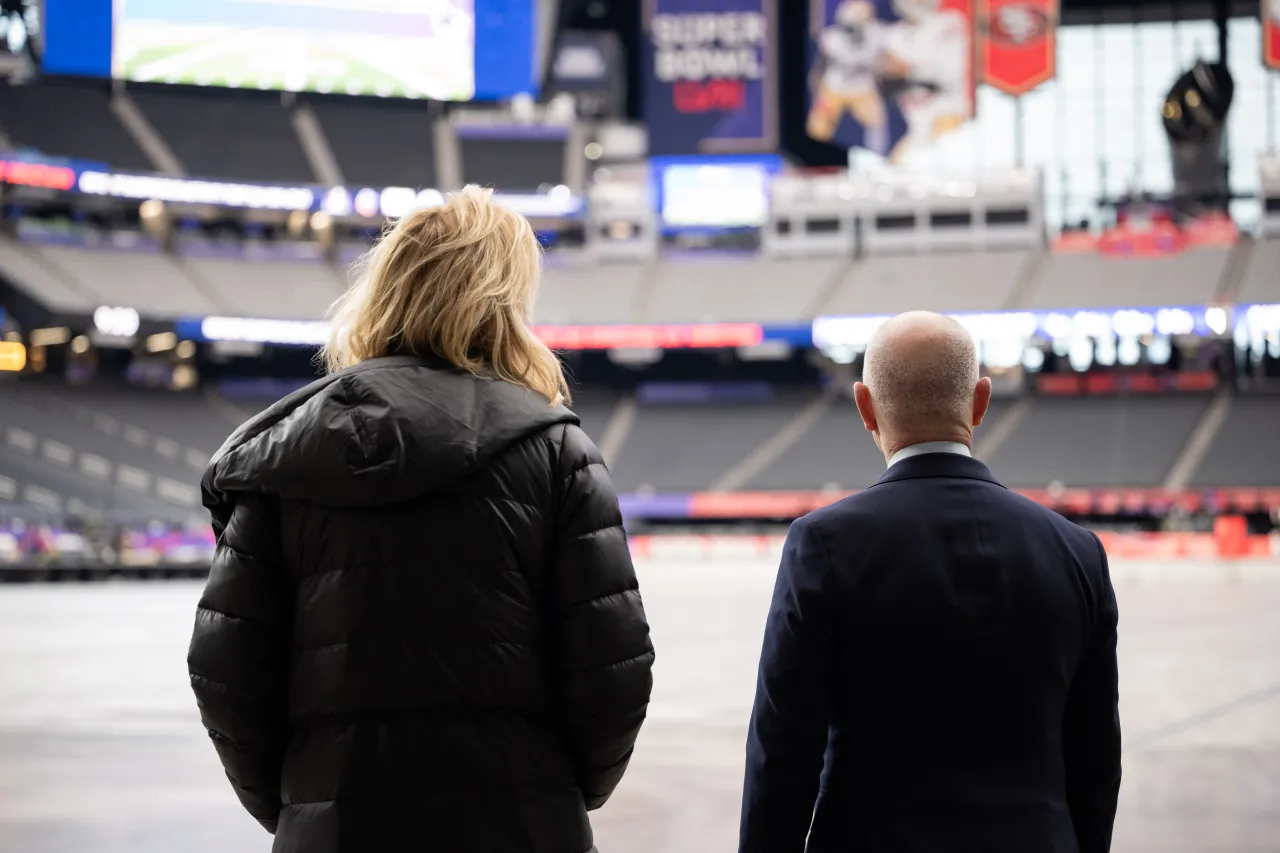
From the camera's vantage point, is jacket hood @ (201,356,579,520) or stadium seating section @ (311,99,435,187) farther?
stadium seating section @ (311,99,435,187)

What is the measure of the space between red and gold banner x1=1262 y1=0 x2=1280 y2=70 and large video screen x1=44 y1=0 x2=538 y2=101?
27.4 meters

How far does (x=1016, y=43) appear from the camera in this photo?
148 feet

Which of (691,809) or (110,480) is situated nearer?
(691,809)

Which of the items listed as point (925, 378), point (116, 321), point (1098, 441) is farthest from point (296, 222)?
point (925, 378)

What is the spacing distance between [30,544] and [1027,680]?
28.1m

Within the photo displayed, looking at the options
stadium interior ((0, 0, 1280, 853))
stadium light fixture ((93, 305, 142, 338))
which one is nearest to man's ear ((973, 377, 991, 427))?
stadium interior ((0, 0, 1280, 853))

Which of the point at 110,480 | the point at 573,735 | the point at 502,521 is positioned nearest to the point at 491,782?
the point at 573,735

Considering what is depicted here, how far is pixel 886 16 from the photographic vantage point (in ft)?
148

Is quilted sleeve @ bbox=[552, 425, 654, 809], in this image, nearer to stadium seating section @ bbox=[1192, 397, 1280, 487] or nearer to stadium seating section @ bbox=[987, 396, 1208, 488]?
stadium seating section @ bbox=[987, 396, 1208, 488]

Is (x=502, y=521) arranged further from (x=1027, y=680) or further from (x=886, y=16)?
(x=886, y=16)

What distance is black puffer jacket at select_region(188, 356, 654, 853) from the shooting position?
223 cm

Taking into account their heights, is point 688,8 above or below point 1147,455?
above

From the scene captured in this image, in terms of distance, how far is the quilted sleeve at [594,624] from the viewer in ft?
7.53

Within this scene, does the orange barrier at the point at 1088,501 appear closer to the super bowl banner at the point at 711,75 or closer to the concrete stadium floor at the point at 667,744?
the super bowl banner at the point at 711,75
